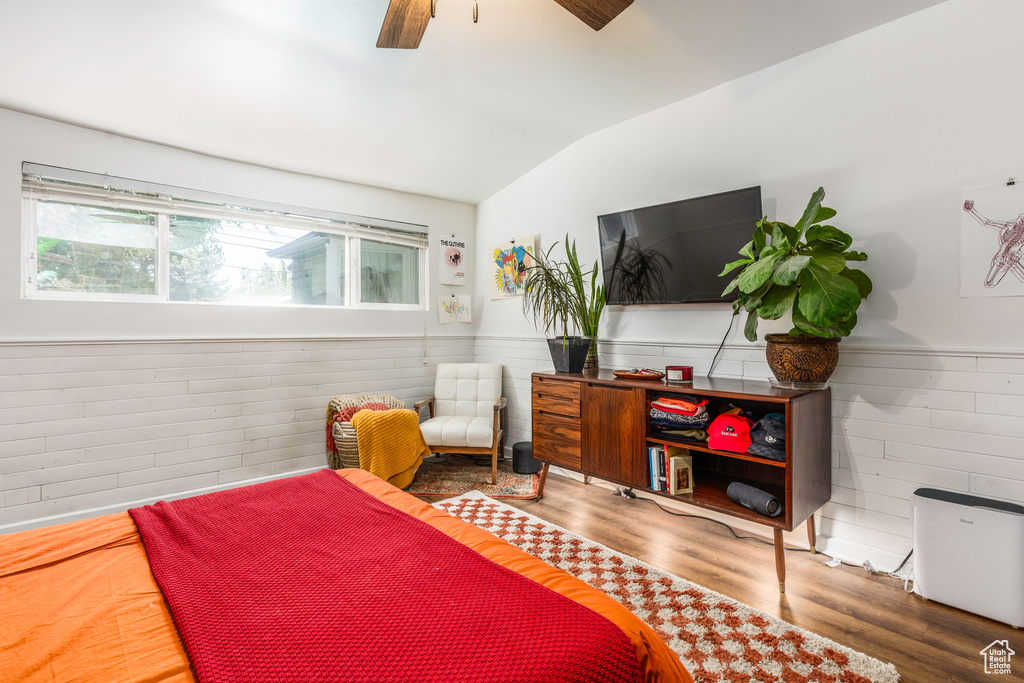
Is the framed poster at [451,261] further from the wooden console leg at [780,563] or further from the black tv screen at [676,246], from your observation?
the wooden console leg at [780,563]

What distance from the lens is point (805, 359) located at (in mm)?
2270

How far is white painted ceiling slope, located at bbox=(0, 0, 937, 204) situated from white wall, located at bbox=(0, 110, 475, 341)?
115 millimetres

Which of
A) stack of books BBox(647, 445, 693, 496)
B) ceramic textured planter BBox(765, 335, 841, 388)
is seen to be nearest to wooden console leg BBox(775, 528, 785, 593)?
stack of books BBox(647, 445, 693, 496)

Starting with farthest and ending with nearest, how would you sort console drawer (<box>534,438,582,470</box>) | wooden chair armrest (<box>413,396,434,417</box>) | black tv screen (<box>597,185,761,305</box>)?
wooden chair armrest (<box>413,396,434,417</box>), console drawer (<box>534,438,582,470</box>), black tv screen (<box>597,185,761,305</box>)

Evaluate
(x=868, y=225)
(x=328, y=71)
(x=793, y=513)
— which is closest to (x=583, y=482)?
(x=793, y=513)

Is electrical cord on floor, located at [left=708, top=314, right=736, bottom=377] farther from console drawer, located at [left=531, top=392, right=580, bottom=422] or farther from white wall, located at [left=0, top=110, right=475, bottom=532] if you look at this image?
white wall, located at [left=0, top=110, right=475, bottom=532]

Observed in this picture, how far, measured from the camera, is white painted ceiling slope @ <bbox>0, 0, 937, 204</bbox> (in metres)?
2.24

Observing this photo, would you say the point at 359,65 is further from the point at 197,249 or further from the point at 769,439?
the point at 769,439

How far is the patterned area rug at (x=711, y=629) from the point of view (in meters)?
1.65

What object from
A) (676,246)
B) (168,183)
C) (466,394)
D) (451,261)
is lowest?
(466,394)

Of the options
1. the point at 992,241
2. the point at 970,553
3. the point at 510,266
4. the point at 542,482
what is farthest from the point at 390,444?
the point at 992,241

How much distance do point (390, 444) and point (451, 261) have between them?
206 centimetres

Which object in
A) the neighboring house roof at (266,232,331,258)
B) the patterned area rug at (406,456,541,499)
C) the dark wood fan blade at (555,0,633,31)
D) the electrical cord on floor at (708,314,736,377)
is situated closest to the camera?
the dark wood fan blade at (555,0,633,31)

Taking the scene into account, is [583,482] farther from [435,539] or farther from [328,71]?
[328,71]
